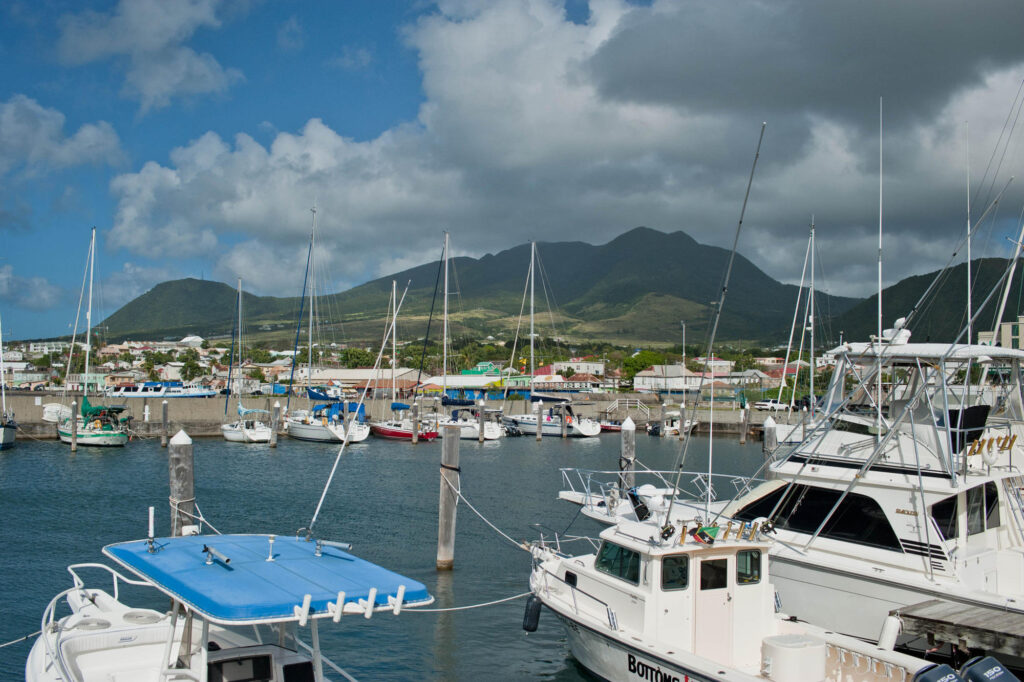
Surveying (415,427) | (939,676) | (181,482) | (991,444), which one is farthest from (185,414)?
(939,676)

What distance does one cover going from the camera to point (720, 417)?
3113 inches

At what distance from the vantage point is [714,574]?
1238 cm

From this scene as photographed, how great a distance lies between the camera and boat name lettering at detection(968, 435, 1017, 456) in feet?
49.3

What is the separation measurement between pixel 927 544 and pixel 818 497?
236 cm

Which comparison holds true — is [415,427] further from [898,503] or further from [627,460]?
[898,503]

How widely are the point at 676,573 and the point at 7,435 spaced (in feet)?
174

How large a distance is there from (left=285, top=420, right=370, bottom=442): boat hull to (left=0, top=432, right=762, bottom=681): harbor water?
4.54 feet

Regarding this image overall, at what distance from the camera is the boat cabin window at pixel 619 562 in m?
12.7

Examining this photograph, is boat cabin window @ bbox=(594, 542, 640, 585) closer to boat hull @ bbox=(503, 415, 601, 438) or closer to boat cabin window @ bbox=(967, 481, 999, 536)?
boat cabin window @ bbox=(967, 481, 999, 536)

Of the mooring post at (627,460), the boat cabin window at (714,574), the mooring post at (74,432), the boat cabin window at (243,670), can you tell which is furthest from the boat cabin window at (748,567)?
the mooring post at (74,432)

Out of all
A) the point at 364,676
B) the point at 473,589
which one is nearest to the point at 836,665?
the point at 364,676

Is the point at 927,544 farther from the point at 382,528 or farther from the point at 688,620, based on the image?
the point at 382,528

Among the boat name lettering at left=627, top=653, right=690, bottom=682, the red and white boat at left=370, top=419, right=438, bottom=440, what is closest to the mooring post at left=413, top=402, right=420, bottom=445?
the red and white boat at left=370, top=419, right=438, bottom=440

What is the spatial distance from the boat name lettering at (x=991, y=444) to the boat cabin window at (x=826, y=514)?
7.41 feet
